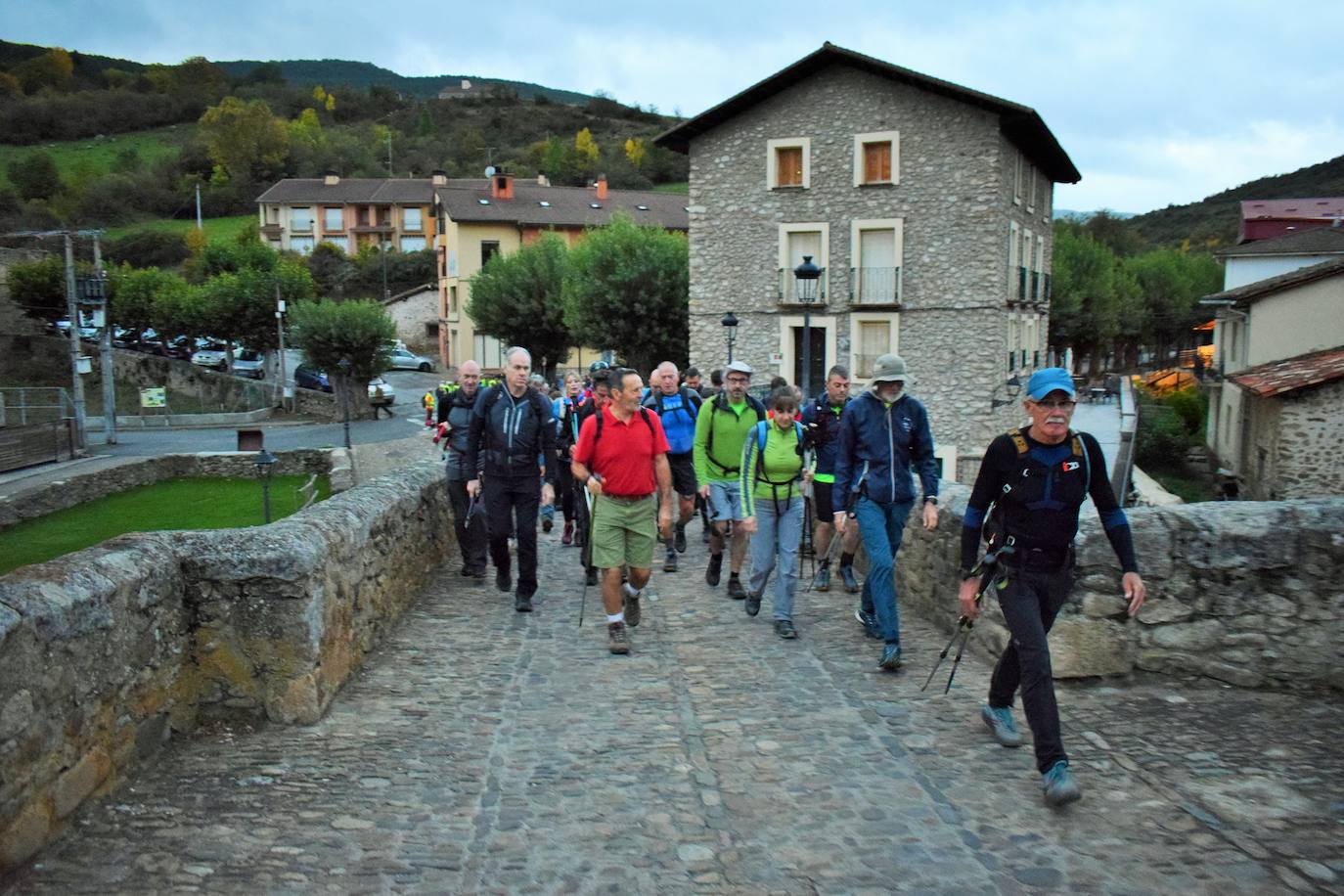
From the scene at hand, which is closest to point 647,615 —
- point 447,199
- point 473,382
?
point 473,382

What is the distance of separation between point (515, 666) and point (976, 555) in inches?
120

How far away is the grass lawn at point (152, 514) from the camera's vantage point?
19.7m

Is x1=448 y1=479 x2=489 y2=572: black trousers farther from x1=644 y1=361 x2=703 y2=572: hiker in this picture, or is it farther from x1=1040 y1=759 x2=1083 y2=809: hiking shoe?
x1=1040 y1=759 x2=1083 y2=809: hiking shoe

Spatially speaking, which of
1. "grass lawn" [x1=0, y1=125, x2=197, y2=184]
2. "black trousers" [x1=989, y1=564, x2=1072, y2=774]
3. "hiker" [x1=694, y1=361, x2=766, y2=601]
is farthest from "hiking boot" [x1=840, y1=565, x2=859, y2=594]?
"grass lawn" [x1=0, y1=125, x2=197, y2=184]

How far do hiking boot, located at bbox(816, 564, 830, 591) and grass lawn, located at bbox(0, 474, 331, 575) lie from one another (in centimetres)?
1289

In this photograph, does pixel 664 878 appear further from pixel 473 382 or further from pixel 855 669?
pixel 473 382

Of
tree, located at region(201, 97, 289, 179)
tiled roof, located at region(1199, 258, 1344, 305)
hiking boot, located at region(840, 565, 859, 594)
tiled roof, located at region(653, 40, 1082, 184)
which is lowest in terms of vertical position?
hiking boot, located at region(840, 565, 859, 594)

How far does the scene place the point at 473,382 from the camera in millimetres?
9359

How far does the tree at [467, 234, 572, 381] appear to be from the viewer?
156 ft

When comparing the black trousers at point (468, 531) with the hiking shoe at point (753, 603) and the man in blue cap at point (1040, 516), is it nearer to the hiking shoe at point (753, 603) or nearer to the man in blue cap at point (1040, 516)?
the hiking shoe at point (753, 603)

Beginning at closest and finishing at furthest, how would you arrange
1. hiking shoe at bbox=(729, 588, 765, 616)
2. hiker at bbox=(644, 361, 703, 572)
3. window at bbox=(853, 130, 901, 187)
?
1. hiking shoe at bbox=(729, 588, 765, 616)
2. hiker at bbox=(644, 361, 703, 572)
3. window at bbox=(853, 130, 901, 187)

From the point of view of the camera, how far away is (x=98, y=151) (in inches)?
4451

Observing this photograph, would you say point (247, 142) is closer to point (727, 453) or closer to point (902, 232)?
point (902, 232)

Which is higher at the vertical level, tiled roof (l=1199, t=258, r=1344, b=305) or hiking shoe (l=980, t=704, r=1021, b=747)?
tiled roof (l=1199, t=258, r=1344, b=305)
